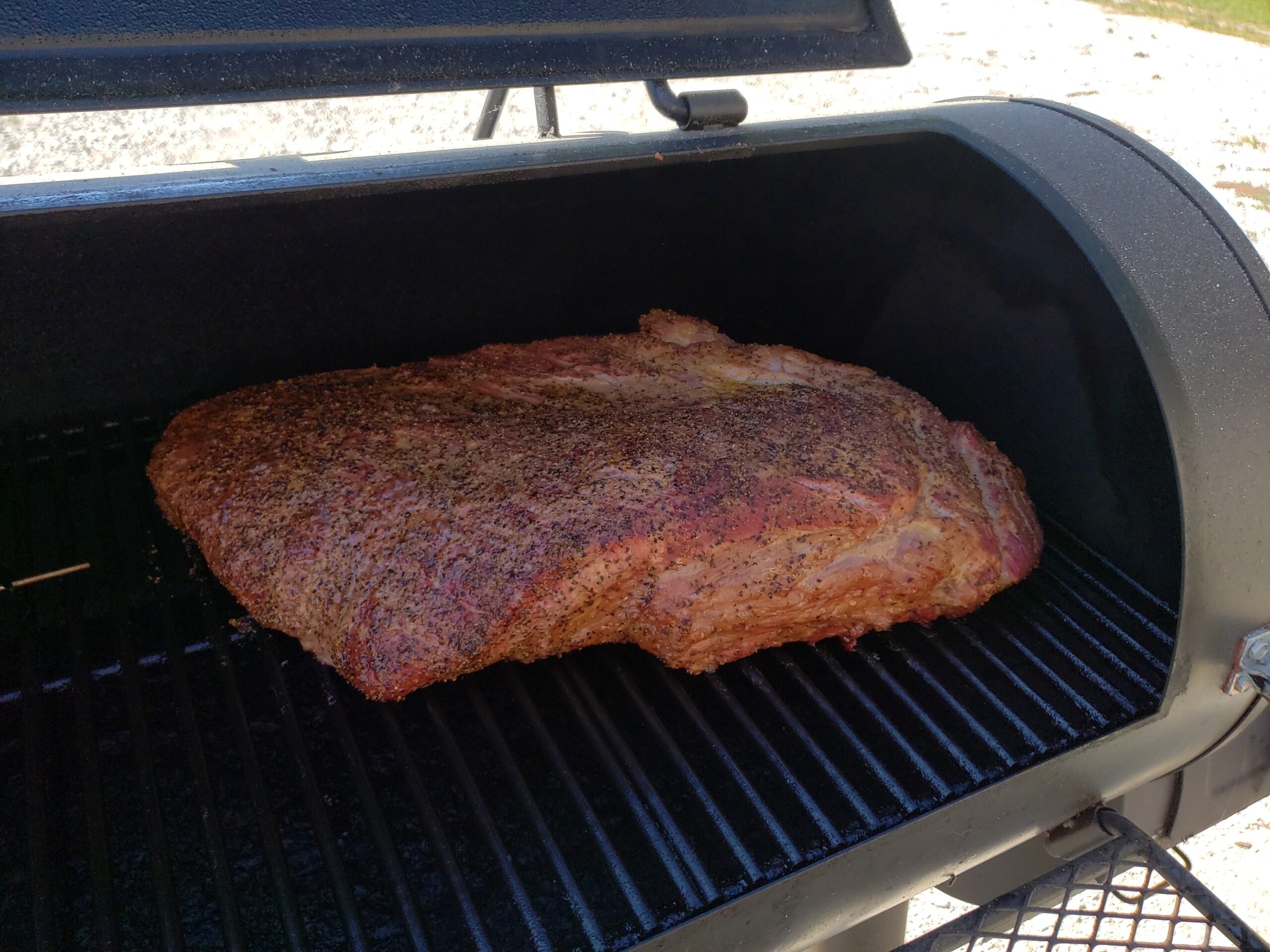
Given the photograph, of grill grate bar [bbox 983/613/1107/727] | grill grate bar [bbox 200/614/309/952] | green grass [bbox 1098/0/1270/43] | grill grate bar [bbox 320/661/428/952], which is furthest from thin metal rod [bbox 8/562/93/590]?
green grass [bbox 1098/0/1270/43]

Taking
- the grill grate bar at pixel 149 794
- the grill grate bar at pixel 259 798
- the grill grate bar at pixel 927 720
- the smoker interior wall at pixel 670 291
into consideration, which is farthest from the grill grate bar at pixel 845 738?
the grill grate bar at pixel 149 794

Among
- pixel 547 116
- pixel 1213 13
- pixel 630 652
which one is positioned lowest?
pixel 630 652

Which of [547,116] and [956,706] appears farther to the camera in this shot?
[547,116]

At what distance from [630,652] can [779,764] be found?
0.40m

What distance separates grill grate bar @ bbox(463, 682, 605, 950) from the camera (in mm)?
1345

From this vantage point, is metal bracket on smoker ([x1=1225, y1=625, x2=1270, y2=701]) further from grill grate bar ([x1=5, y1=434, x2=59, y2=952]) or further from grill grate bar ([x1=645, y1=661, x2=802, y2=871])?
grill grate bar ([x1=5, y1=434, x2=59, y2=952])

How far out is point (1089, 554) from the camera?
6.40 feet

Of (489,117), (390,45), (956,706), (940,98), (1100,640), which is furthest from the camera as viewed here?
(940,98)

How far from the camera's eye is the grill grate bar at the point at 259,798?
4.35 ft

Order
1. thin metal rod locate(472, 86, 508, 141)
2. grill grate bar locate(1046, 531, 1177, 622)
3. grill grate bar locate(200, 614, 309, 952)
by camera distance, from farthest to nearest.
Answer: thin metal rod locate(472, 86, 508, 141)
grill grate bar locate(1046, 531, 1177, 622)
grill grate bar locate(200, 614, 309, 952)

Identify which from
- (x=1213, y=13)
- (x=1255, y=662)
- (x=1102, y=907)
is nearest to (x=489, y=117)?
(x=1255, y=662)

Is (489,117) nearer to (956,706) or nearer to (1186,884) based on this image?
(956,706)

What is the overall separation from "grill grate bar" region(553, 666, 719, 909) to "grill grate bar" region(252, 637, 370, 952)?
0.45 metres

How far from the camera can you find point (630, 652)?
1844 millimetres
